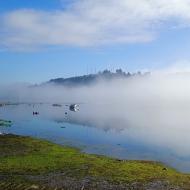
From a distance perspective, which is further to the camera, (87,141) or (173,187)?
(87,141)

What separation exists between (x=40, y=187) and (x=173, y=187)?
597 inches

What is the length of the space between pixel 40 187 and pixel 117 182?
367 inches

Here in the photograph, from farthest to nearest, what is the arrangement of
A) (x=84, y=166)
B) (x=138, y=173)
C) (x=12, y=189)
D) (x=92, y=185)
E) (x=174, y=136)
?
(x=174, y=136) → (x=84, y=166) → (x=138, y=173) → (x=92, y=185) → (x=12, y=189)

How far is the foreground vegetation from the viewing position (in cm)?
4694

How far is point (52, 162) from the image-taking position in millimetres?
61062

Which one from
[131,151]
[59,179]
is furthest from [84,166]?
[131,151]

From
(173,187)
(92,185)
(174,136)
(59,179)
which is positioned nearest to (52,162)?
(59,179)

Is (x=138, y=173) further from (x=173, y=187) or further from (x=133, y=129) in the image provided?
(x=133, y=129)

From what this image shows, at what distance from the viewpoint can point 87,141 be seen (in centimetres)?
10062

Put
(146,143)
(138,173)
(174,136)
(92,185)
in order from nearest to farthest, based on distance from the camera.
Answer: (92,185), (138,173), (146,143), (174,136)

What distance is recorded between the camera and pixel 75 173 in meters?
53.2

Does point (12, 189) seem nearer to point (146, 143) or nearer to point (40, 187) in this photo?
point (40, 187)

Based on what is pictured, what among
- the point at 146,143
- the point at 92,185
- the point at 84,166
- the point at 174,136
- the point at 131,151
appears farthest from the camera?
the point at 174,136

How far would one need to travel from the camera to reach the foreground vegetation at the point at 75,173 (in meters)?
46.9
